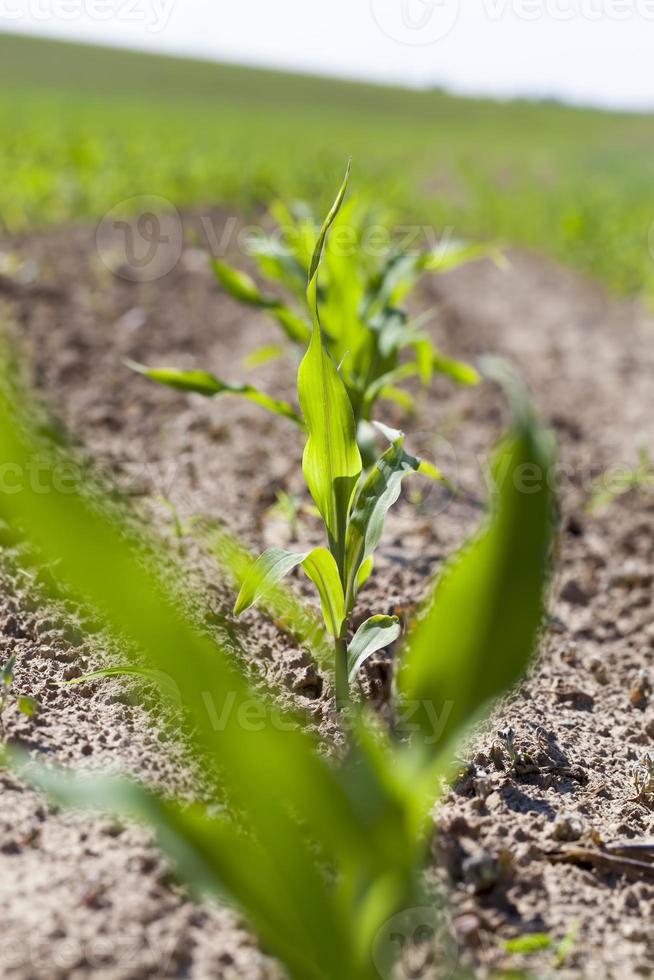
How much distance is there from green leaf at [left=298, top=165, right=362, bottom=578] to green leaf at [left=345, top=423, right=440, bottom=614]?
0.05ft

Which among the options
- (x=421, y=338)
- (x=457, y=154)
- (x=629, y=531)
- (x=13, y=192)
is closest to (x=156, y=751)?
(x=421, y=338)

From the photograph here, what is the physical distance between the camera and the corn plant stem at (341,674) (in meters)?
1.23

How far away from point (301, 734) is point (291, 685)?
0.71m

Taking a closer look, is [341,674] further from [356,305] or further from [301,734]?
[356,305]

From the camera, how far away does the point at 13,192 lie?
19.2 feet

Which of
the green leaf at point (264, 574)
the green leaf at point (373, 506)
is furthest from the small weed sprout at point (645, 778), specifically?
the green leaf at point (264, 574)

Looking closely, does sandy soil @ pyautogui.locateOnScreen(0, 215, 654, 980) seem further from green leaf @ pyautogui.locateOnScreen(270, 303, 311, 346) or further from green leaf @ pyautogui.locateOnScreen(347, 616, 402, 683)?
green leaf @ pyautogui.locateOnScreen(270, 303, 311, 346)

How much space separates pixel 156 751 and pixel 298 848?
0.48 metres

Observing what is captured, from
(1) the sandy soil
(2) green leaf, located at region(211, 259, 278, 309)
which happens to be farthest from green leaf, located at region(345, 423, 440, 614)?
(2) green leaf, located at region(211, 259, 278, 309)

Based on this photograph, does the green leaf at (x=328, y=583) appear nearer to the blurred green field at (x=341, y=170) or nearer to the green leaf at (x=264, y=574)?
the green leaf at (x=264, y=574)

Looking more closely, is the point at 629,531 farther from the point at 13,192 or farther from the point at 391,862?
the point at 13,192

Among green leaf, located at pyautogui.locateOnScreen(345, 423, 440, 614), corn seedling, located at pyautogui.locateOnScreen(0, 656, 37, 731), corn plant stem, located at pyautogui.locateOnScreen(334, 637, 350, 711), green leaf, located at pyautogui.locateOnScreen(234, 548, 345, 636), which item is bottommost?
corn seedling, located at pyautogui.locateOnScreen(0, 656, 37, 731)

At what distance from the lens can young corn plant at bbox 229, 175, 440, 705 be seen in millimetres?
1192

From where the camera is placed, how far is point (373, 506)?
4.21 feet
